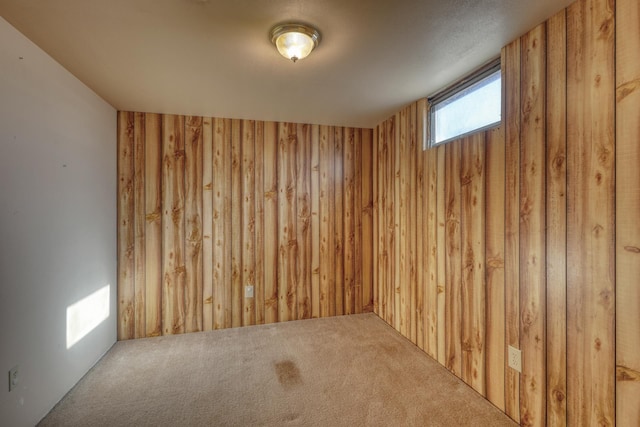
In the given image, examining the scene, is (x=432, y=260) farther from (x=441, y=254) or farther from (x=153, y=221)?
(x=153, y=221)

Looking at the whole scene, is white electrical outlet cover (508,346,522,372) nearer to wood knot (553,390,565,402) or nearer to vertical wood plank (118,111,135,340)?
wood knot (553,390,565,402)

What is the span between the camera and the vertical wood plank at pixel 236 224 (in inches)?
134

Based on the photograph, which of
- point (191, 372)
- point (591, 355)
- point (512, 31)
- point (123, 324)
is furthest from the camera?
point (123, 324)

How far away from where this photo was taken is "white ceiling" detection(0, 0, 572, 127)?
1.54 m

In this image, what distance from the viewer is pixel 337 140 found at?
3750 mm

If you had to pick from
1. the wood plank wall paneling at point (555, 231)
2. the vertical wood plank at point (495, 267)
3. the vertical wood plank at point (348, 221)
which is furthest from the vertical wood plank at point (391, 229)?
the vertical wood plank at point (495, 267)

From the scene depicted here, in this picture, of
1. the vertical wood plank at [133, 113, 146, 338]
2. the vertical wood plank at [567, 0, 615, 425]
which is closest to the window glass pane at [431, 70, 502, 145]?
the vertical wood plank at [567, 0, 615, 425]

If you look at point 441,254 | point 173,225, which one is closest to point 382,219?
point 441,254

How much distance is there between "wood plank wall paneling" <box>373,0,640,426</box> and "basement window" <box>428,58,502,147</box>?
0.14 metres

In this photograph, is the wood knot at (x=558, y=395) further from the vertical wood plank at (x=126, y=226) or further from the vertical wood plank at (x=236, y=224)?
the vertical wood plank at (x=126, y=226)

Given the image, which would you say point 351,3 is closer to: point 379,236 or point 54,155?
point 54,155

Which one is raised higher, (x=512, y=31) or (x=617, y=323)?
(x=512, y=31)

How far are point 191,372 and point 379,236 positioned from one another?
2.42 metres

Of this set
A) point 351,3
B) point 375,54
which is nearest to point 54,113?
point 351,3
